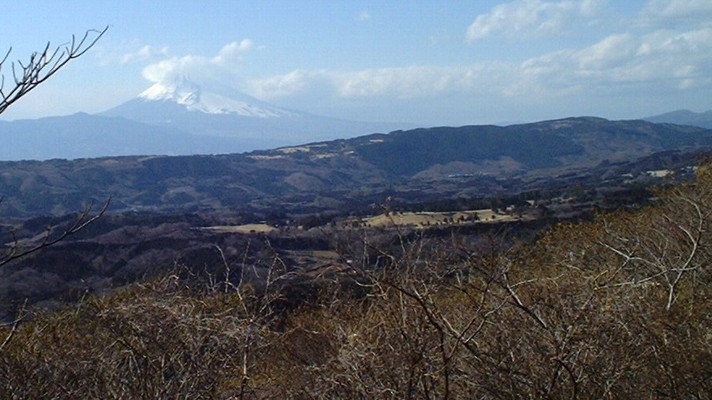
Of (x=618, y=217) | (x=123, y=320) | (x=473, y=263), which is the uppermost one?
(x=473, y=263)

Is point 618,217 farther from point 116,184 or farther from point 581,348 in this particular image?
point 116,184

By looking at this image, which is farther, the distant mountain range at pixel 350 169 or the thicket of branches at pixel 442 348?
the distant mountain range at pixel 350 169

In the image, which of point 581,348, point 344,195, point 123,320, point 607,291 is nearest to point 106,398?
point 123,320

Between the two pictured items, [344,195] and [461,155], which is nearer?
[344,195]

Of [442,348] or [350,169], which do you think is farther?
[350,169]

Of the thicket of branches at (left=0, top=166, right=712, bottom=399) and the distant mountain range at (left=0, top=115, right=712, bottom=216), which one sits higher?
the thicket of branches at (left=0, top=166, right=712, bottom=399)

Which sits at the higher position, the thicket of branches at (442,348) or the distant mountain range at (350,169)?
the thicket of branches at (442,348)

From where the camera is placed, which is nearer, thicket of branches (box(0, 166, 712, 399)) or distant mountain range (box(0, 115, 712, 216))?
thicket of branches (box(0, 166, 712, 399))

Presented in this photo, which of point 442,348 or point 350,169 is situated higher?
point 442,348
